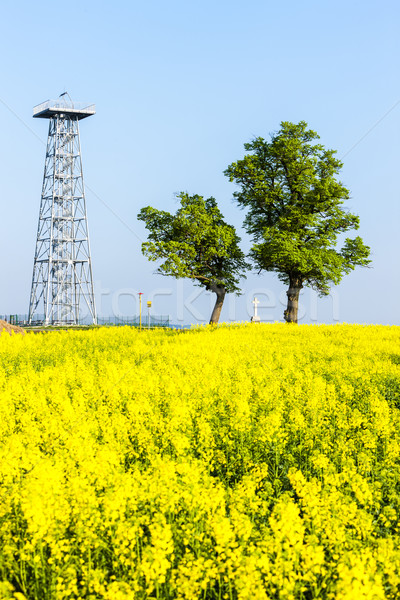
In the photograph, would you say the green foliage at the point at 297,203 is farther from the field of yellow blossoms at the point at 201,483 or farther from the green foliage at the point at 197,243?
the field of yellow blossoms at the point at 201,483

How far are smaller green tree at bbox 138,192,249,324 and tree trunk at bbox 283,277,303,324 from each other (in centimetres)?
469

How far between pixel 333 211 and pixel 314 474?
3151 centimetres

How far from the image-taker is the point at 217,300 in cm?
4016

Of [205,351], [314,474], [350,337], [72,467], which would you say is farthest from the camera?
[350,337]

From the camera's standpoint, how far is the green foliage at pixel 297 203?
35156 millimetres

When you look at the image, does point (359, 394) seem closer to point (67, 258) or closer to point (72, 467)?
point (72, 467)

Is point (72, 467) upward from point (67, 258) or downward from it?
downward

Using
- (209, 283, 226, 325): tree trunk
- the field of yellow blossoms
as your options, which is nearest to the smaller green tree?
(209, 283, 226, 325): tree trunk

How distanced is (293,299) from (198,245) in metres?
8.22

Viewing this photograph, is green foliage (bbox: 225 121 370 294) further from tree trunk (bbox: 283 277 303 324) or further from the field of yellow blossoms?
the field of yellow blossoms

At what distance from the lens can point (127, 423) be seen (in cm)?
808

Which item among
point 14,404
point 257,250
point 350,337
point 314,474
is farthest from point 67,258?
point 314,474

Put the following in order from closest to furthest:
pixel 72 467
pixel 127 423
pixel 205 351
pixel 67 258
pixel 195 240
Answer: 1. pixel 72 467
2. pixel 127 423
3. pixel 205 351
4. pixel 195 240
5. pixel 67 258

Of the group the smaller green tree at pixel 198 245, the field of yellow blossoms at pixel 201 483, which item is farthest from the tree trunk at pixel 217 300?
the field of yellow blossoms at pixel 201 483
